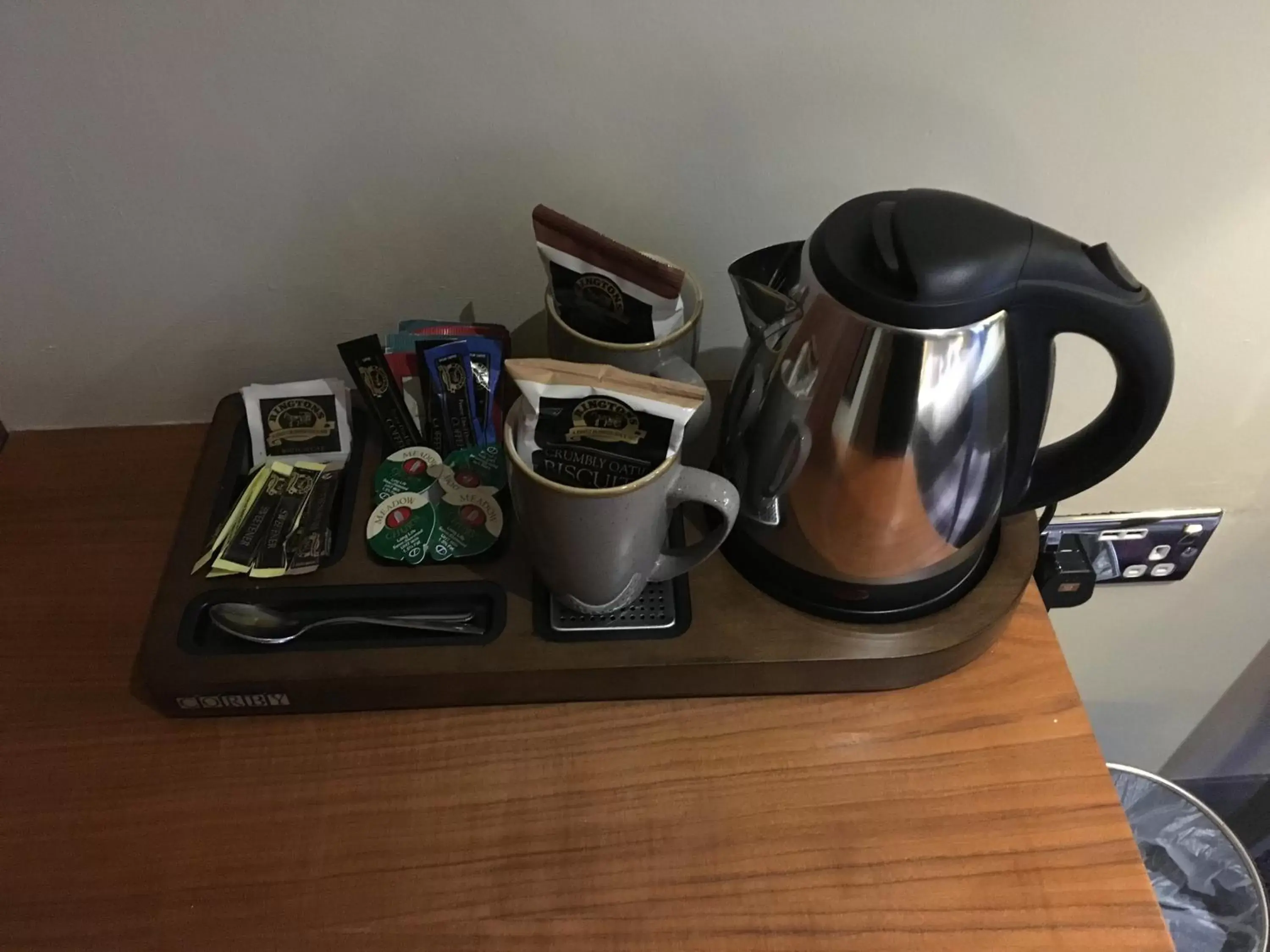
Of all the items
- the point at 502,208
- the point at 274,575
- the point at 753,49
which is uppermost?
the point at 753,49

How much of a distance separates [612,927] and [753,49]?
0.53 m

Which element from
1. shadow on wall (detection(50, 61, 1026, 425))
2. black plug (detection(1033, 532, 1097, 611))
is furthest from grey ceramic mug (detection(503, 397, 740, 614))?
black plug (detection(1033, 532, 1097, 611))

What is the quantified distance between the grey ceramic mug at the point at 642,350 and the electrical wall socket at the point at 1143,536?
1.54ft

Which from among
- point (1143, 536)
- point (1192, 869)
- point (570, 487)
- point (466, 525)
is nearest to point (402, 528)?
point (466, 525)

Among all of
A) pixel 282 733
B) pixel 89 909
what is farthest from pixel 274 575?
pixel 89 909

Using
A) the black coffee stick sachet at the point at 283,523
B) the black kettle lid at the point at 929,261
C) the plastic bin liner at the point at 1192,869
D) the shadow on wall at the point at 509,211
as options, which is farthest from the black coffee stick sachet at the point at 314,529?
the plastic bin liner at the point at 1192,869

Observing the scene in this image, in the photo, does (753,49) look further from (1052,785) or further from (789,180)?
(1052,785)

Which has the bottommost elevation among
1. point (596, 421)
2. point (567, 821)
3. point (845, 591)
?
point (567, 821)

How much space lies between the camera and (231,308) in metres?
0.72

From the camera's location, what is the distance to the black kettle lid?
481mm

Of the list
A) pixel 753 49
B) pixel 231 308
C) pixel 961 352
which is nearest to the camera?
pixel 961 352

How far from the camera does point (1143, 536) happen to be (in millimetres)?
915

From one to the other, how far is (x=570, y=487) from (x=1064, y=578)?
1.65ft

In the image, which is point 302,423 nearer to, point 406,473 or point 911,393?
point 406,473
